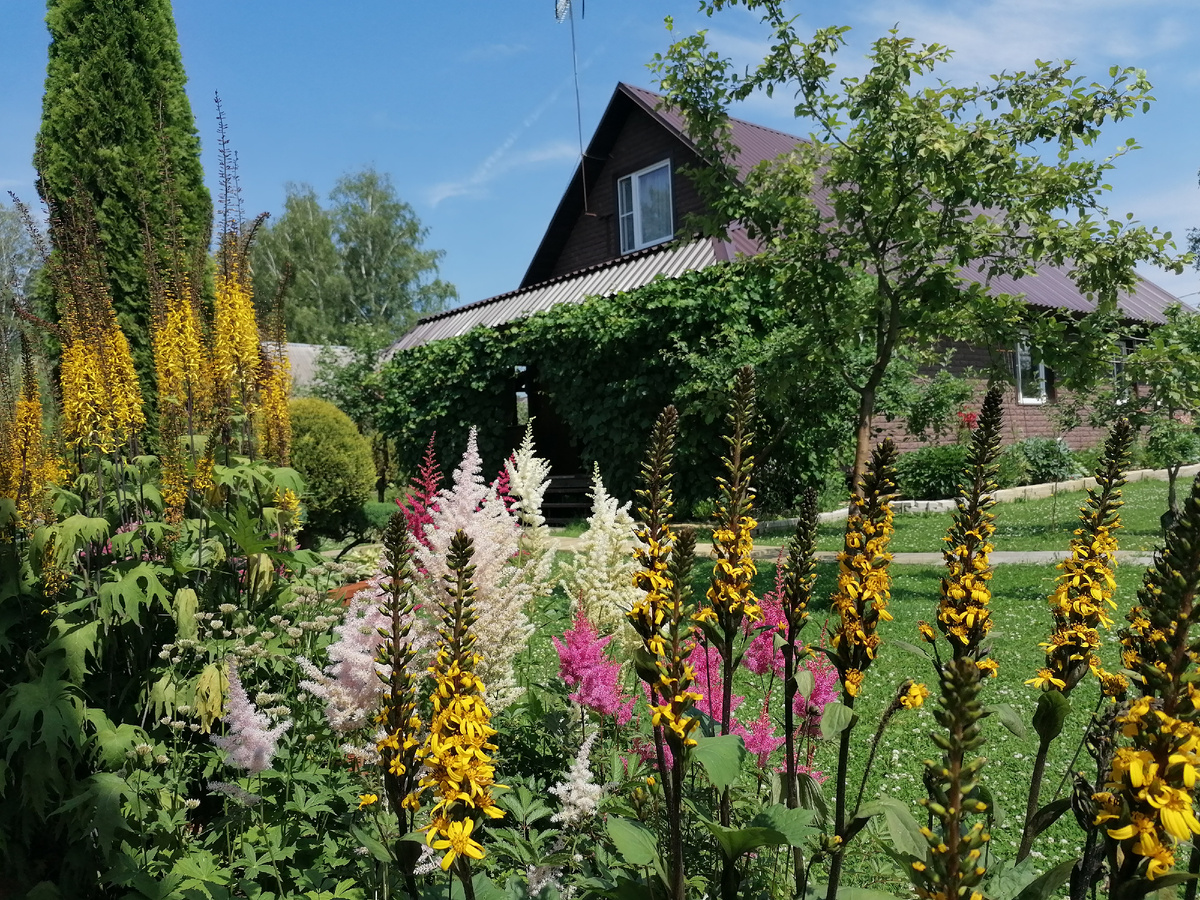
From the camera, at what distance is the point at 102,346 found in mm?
3518

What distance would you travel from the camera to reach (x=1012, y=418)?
18.3 meters

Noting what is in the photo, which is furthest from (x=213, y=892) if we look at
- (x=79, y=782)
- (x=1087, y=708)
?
(x=1087, y=708)

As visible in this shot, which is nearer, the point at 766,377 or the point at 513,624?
the point at 513,624

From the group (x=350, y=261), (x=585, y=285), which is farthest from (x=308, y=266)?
(x=585, y=285)

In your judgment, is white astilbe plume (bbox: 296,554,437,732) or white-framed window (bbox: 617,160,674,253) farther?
white-framed window (bbox: 617,160,674,253)

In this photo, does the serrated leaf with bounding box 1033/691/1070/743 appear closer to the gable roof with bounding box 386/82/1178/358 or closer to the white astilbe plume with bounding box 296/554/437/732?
the white astilbe plume with bounding box 296/554/437/732

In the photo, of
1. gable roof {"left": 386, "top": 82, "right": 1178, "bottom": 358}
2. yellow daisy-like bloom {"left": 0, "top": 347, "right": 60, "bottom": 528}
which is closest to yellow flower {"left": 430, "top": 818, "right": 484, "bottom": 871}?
yellow daisy-like bloom {"left": 0, "top": 347, "right": 60, "bottom": 528}

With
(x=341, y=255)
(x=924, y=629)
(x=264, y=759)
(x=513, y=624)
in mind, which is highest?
(x=341, y=255)

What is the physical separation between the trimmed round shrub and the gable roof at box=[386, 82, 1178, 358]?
3971mm

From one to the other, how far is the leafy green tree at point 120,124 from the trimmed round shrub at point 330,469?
4189mm

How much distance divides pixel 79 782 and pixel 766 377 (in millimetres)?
6567

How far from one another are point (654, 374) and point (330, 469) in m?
5.03

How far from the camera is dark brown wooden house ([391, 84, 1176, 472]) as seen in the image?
15523mm

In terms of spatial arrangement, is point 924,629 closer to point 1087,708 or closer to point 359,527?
point 1087,708
